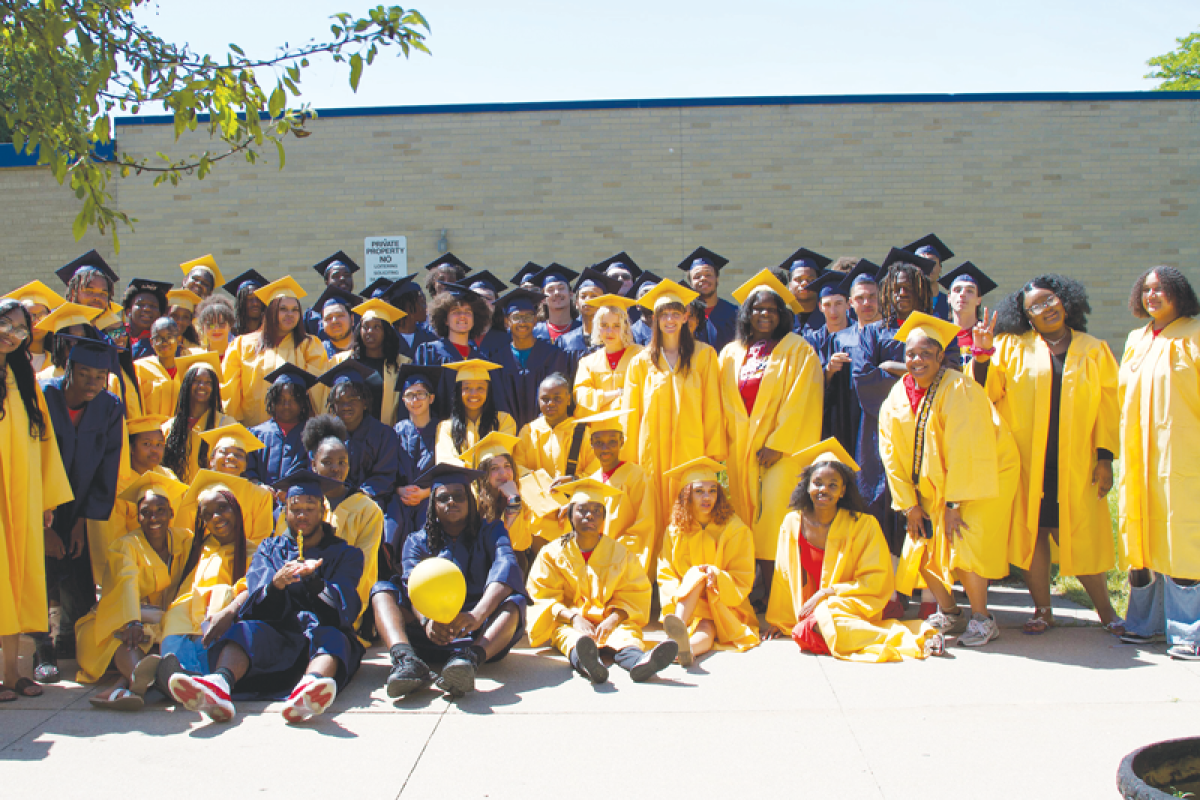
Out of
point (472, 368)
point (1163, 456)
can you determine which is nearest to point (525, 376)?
point (472, 368)

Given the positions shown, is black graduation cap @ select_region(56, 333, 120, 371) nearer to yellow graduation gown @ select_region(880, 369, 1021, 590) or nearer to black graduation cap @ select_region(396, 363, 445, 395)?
black graduation cap @ select_region(396, 363, 445, 395)

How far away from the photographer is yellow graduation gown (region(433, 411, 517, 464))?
642 cm

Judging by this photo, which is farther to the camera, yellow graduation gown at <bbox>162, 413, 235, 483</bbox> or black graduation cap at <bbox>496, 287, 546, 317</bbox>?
black graduation cap at <bbox>496, 287, 546, 317</bbox>

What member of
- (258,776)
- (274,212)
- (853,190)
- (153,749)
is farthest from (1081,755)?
(274,212)

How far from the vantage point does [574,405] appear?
6.94 m

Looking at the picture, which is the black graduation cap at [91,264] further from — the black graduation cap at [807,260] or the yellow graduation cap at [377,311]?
the black graduation cap at [807,260]

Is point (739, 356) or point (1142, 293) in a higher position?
point (1142, 293)

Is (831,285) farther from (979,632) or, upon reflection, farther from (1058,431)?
(979,632)

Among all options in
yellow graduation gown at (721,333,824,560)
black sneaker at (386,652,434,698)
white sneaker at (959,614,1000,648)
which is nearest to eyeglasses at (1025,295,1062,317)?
yellow graduation gown at (721,333,824,560)

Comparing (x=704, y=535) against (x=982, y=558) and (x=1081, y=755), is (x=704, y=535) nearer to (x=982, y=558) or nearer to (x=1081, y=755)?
(x=982, y=558)

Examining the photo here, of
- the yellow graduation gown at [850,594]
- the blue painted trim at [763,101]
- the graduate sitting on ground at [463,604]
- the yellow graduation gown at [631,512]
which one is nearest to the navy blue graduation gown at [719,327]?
the yellow graduation gown at [631,512]

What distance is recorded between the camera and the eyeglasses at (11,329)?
4734 mm

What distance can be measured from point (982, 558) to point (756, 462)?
1.58 m

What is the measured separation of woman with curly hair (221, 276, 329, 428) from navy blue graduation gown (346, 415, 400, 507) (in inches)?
42.2
